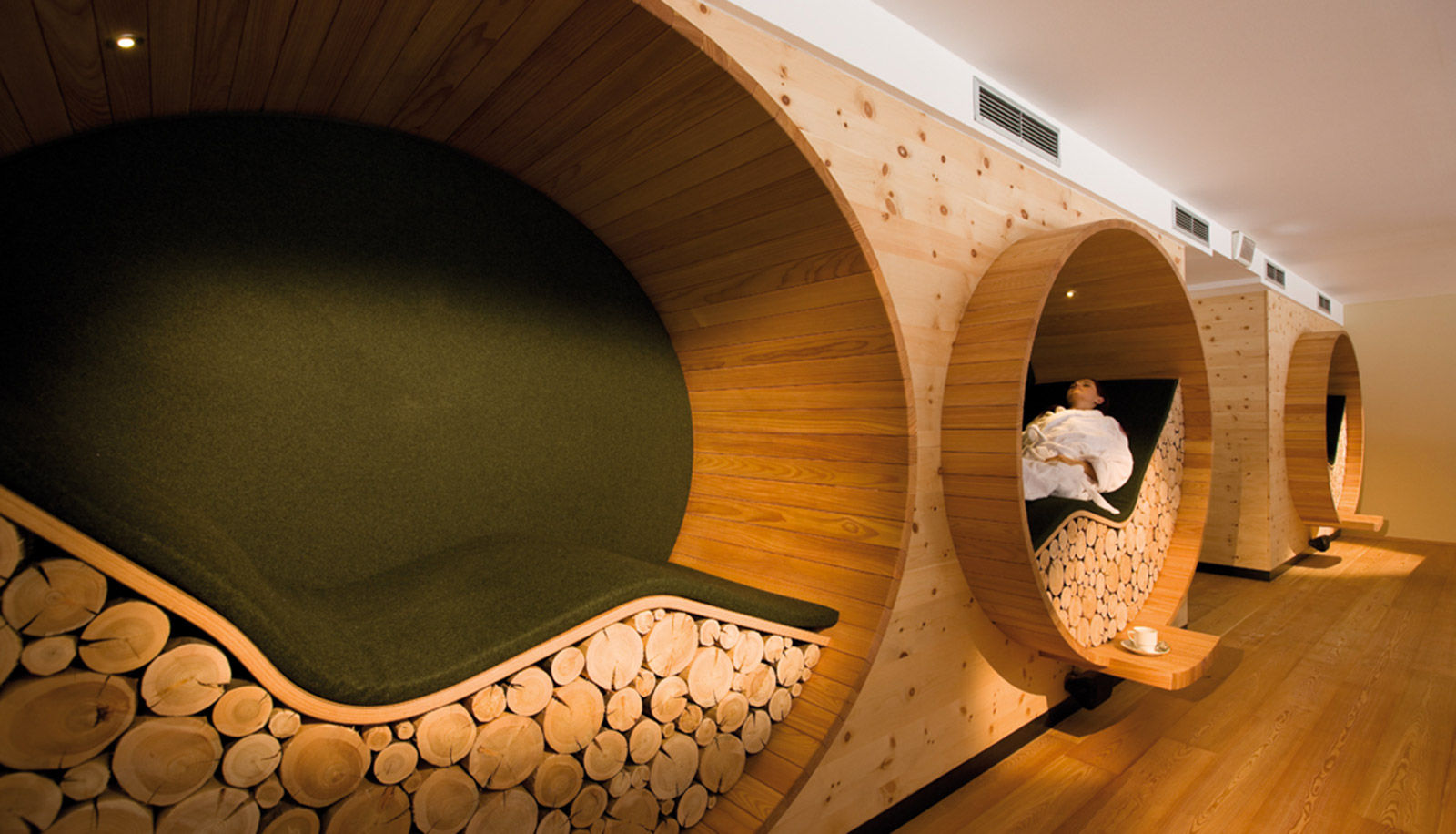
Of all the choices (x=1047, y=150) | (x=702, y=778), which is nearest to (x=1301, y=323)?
(x=1047, y=150)

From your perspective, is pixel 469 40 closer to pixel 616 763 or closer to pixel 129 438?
pixel 129 438

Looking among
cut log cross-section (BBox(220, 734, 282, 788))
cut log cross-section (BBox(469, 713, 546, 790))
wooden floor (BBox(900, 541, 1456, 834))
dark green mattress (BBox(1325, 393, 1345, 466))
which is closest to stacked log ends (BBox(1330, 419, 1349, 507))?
dark green mattress (BBox(1325, 393, 1345, 466))

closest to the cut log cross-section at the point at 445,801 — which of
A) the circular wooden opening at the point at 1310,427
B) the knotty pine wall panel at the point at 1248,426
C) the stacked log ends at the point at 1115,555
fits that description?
the stacked log ends at the point at 1115,555

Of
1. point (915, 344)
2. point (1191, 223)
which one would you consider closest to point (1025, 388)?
point (915, 344)

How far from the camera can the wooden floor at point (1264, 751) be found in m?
2.02

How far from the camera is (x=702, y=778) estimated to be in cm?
154

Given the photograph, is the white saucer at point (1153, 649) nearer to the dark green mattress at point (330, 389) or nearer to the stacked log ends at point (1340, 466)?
the dark green mattress at point (330, 389)

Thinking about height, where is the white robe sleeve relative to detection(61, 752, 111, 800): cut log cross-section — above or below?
above

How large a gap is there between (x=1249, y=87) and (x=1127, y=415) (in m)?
1.38

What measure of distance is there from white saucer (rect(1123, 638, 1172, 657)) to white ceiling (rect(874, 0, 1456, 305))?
83.5 inches

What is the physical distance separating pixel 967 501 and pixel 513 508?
1.29 meters

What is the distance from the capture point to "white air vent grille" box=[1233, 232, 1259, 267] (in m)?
4.45

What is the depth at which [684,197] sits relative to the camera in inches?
66.4

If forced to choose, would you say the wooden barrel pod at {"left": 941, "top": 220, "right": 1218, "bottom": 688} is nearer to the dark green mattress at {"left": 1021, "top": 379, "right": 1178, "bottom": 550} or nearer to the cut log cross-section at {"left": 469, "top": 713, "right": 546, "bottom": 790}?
the dark green mattress at {"left": 1021, "top": 379, "right": 1178, "bottom": 550}
